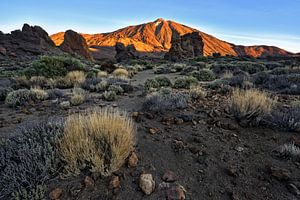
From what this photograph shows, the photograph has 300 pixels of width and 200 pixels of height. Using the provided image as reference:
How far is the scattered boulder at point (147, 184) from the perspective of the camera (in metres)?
2.34

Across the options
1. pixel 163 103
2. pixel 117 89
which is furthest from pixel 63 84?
pixel 163 103

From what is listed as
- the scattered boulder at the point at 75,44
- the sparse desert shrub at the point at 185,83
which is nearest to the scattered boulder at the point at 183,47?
the scattered boulder at the point at 75,44

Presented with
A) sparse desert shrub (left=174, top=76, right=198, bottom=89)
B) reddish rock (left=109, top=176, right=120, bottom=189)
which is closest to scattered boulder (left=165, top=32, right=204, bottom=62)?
sparse desert shrub (left=174, top=76, right=198, bottom=89)

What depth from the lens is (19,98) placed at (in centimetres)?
602

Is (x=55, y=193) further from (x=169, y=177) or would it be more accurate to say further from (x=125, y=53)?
(x=125, y=53)

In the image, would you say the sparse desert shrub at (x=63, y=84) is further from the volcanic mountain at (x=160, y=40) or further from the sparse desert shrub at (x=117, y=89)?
the volcanic mountain at (x=160, y=40)

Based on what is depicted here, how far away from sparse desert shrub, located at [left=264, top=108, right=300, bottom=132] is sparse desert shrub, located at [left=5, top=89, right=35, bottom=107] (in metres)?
6.32

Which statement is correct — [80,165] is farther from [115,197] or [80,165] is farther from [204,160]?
[204,160]

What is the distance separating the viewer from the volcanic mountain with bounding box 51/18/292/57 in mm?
128988

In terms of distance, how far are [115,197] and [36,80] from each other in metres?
8.61

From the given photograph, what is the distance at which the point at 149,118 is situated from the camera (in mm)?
4402

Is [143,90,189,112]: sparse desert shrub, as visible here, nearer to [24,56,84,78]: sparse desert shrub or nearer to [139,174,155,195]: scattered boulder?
[139,174,155,195]: scattered boulder

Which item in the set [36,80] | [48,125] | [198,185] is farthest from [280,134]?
[36,80]

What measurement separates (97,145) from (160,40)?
15933 centimetres
